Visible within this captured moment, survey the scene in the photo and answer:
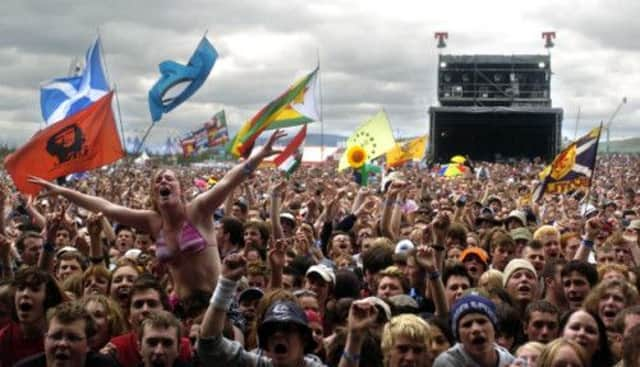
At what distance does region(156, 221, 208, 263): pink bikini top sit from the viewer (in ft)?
15.2

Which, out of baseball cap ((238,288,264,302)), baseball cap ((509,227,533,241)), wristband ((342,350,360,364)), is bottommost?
wristband ((342,350,360,364))

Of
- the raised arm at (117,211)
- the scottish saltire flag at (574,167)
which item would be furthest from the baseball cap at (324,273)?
the scottish saltire flag at (574,167)

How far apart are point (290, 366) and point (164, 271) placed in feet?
8.74

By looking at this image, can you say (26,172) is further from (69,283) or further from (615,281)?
(615,281)

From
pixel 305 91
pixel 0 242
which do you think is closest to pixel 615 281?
pixel 0 242

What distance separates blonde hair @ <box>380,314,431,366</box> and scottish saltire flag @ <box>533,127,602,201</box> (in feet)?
22.2

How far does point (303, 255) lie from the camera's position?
6.51 m

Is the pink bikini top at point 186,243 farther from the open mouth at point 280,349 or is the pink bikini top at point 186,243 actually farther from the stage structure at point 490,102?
the stage structure at point 490,102

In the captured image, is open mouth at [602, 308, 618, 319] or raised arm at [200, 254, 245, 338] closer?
raised arm at [200, 254, 245, 338]

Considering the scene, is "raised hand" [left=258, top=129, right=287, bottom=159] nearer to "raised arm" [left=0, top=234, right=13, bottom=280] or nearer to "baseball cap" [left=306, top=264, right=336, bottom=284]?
"baseball cap" [left=306, top=264, right=336, bottom=284]

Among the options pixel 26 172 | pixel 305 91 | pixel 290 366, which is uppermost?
pixel 305 91

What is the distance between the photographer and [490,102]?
1195 inches

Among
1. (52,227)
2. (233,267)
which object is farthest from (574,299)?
(52,227)

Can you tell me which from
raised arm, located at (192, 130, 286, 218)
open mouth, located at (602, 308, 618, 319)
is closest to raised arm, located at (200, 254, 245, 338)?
raised arm, located at (192, 130, 286, 218)
